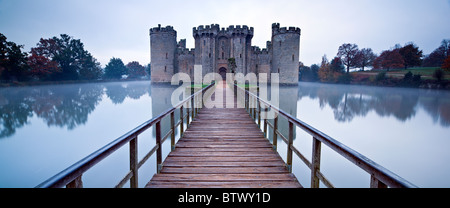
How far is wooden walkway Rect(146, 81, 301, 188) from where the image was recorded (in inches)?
117

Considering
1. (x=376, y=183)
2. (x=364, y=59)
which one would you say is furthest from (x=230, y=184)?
(x=364, y=59)

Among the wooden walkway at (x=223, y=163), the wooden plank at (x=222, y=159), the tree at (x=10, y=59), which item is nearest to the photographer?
the wooden walkway at (x=223, y=163)

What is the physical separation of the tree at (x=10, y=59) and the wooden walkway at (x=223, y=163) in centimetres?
4162

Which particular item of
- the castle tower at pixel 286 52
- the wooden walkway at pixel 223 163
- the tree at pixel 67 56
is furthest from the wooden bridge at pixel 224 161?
the tree at pixel 67 56

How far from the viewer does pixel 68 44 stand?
5094 cm

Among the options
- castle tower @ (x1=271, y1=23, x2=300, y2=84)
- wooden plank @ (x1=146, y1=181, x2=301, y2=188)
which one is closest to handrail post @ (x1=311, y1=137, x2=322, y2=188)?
wooden plank @ (x1=146, y1=181, x2=301, y2=188)

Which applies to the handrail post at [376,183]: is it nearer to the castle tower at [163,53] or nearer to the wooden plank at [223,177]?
the wooden plank at [223,177]

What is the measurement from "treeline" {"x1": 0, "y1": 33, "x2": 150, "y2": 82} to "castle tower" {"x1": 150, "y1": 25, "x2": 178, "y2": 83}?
20.3 m

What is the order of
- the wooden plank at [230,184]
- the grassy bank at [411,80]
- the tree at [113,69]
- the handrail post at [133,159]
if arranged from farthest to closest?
the tree at [113,69] → the grassy bank at [411,80] → the wooden plank at [230,184] → the handrail post at [133,159]

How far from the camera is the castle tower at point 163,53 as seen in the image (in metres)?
35.6

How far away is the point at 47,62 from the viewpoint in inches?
1614
